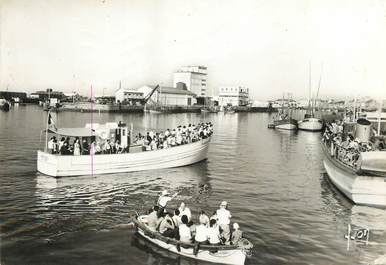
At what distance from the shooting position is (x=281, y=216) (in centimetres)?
1909

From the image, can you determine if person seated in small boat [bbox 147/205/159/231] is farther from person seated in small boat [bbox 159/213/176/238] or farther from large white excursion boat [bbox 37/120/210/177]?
large white excursion boat [bbox 37/120/210/177]

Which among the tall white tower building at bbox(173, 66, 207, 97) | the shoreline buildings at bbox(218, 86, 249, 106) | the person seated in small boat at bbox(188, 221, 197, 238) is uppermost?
the tall white tower building at bbox(173, 66, 207, 97)

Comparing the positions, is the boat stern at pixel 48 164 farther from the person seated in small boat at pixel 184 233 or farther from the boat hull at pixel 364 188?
the boat hull at pixel 364 188

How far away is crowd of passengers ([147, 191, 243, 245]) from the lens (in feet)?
43.6

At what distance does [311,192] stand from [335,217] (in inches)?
207

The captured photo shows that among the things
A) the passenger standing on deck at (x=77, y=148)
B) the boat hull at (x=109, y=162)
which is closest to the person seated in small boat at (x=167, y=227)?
the boat hull at (x=109, y=162)

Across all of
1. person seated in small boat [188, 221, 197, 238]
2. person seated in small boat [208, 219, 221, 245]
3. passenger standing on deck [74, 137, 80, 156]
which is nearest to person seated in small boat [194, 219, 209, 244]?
person seated in small boat [208, 219, 221, 245]

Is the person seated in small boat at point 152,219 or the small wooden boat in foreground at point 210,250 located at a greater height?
the person seated in small boat at point 152,219

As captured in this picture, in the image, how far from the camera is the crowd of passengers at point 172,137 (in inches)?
1120

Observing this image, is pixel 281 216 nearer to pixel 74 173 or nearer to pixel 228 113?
pixel 74 173

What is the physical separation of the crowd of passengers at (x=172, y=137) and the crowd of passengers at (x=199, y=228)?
531 inches

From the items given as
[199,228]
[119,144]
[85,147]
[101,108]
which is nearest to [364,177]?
[199,228]

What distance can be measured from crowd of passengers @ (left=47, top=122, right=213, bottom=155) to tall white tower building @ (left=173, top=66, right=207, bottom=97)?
370 ft

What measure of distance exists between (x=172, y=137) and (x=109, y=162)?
236 inches
